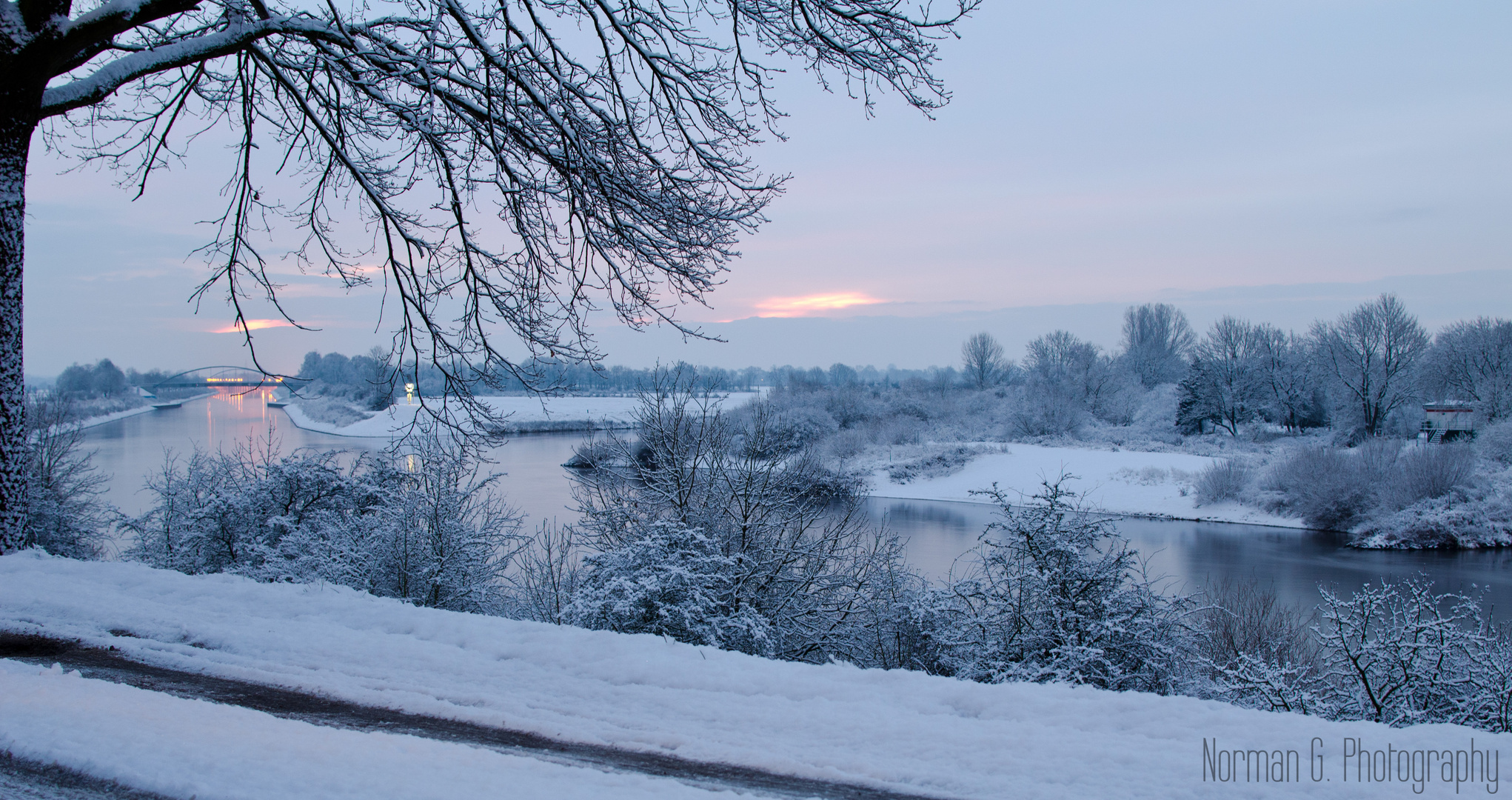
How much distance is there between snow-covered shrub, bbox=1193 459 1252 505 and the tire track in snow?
35.9m

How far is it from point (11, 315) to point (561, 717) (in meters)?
5.67

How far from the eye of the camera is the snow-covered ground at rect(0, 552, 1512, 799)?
3.13 m

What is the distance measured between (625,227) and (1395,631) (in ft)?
25.7

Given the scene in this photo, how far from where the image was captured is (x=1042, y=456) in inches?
1772

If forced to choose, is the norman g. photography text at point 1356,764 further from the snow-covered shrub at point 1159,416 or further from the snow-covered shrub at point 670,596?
the snow-covered shrub at point 1159,416

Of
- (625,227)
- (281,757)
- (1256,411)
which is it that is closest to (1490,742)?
(281,757)

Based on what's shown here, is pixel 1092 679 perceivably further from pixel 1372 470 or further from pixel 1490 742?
pixel 1372 470

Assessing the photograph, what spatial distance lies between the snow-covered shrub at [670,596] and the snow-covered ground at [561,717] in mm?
2750

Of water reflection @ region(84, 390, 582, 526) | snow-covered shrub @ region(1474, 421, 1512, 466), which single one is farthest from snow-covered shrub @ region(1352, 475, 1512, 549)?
water reflection @ region(84, 390, 582, 526)

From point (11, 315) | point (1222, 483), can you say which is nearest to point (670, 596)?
point (11, 315)

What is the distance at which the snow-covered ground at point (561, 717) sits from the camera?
3.13 meters

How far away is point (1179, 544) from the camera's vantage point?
27719 millimetres

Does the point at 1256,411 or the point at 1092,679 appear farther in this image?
the point at 1256,411

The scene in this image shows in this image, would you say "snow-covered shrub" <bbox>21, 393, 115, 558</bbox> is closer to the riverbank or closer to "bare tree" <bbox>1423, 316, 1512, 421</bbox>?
the riverbank
